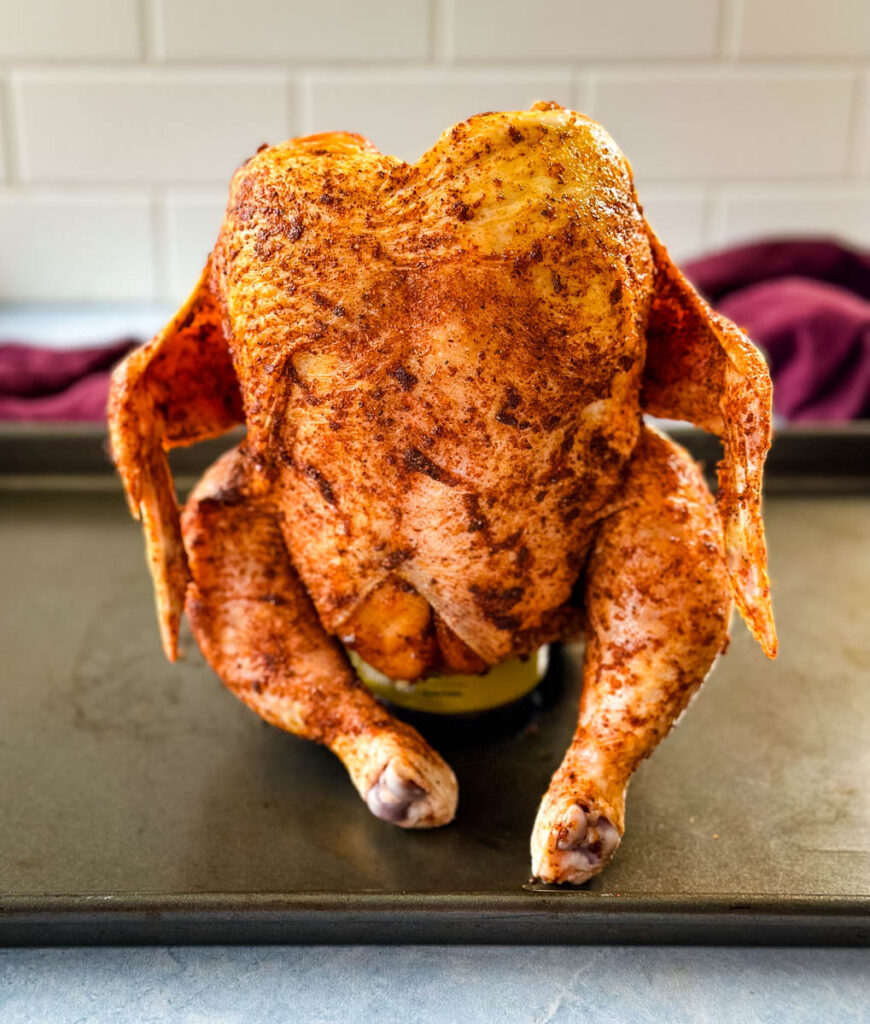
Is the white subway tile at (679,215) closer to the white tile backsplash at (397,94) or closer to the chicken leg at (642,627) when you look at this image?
the white tile backsplash at (397,94)

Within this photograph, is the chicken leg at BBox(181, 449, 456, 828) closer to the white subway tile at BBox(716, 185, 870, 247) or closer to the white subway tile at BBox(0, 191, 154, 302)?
the white subway tile at BBox(0, 191, 154, 302)

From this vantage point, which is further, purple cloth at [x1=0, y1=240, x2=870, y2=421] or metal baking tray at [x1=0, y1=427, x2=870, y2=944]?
purple cloth at [x1=0, y1=240, x2=870, y2=421]

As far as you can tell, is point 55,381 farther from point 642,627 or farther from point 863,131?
point 863,131

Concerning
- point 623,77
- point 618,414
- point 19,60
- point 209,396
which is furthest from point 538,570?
point 19,60

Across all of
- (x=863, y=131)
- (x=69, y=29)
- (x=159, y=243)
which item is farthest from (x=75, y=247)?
(x=863, y=131)

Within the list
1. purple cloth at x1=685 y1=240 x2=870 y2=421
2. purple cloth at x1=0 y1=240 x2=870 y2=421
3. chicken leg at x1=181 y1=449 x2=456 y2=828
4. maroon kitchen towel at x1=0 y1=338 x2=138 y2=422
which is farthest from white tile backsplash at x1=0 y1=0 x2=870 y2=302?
chicken leg at x1=181 y1=449 x2=456 y2=828
